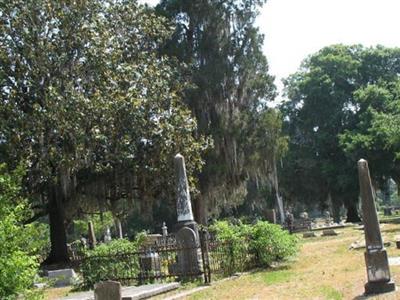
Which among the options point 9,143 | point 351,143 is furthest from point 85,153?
point 351,143

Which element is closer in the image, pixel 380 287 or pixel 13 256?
pixel 13 256

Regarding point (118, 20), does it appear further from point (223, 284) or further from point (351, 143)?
point (351, 143)

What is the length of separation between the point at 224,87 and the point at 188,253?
54.0 feet

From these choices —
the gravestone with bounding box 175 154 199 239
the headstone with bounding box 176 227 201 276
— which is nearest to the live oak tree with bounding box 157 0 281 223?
the gravestone with bounding box 175 154 199 239

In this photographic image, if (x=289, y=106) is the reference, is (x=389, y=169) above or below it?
below

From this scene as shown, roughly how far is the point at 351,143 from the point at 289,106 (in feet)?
36.8

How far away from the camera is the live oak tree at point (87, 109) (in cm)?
2248

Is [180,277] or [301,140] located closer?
[180,277]

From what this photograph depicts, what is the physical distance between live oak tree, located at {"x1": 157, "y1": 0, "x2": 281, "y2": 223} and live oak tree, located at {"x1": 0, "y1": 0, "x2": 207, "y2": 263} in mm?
3171

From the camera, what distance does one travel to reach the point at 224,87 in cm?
3158

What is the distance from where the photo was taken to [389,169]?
133ft

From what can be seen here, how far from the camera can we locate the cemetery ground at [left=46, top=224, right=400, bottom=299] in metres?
11.4

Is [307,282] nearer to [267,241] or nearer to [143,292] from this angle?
[143,292]

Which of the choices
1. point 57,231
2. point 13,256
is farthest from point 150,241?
point 13,256
